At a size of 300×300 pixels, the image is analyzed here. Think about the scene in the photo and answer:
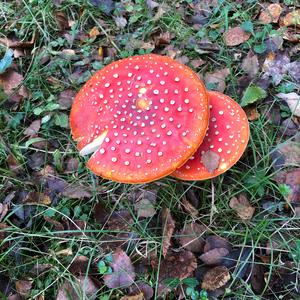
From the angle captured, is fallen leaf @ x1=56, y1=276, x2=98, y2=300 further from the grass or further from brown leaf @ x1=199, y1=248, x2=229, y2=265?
brown leaf @ x1=199, y1=248, x2=229, y2=265

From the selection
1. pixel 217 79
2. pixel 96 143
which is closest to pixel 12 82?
pixel 96 143

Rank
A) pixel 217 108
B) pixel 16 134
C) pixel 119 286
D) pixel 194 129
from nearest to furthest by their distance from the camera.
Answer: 1. pixel 194 129
2. pixel 119 286
3. pixel 217 108
4. pixel 16 134

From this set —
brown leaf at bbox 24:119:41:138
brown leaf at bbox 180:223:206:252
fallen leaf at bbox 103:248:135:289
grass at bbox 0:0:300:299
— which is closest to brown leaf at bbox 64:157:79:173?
grass at bbox 0:0:300:299

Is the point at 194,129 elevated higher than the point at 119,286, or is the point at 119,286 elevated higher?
the point at 194,129

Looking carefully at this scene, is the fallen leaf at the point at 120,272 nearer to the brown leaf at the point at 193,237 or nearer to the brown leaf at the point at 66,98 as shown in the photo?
the brown leaf at the point at 193,237

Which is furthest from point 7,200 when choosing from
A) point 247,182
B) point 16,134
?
point 247,182

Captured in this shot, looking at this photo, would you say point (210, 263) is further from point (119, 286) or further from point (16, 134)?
point (16, 134)
